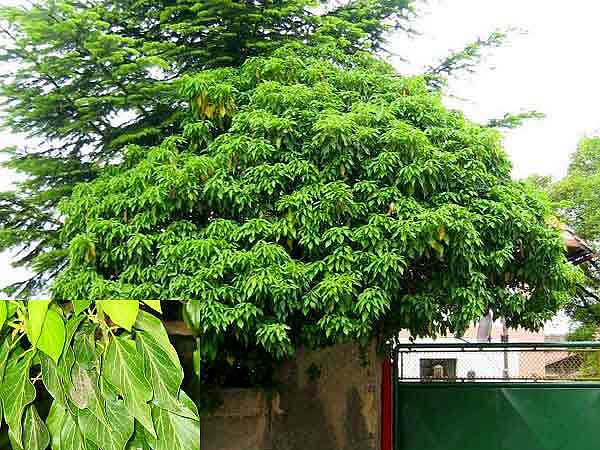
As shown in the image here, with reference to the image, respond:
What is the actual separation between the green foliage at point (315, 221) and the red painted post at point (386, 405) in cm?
110

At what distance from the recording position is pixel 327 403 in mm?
7020

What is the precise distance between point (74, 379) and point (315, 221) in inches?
128

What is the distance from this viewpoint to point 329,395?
703 cm

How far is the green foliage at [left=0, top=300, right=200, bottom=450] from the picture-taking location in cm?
251

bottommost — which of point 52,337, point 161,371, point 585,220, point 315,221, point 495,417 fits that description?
point 585,220

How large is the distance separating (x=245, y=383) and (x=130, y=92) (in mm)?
3412

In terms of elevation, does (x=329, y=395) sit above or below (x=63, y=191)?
below

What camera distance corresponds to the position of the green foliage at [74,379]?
2508 mm

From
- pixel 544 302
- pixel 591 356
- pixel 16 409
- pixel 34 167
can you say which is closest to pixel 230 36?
pixel 34 167

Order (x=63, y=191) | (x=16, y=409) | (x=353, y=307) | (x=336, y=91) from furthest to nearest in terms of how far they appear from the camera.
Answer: (x=63, y=191) < (x=336, y=91) < (x=353, y=307) < (x=16, y=409)

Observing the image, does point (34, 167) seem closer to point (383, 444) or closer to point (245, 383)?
point (245, 383)

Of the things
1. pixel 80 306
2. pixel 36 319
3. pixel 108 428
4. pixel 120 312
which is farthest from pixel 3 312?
pixel 108 428

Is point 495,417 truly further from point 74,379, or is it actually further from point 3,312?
point 3,312

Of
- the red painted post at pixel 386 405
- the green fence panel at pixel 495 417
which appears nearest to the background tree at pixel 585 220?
the green fence panel at pixel 495 417
